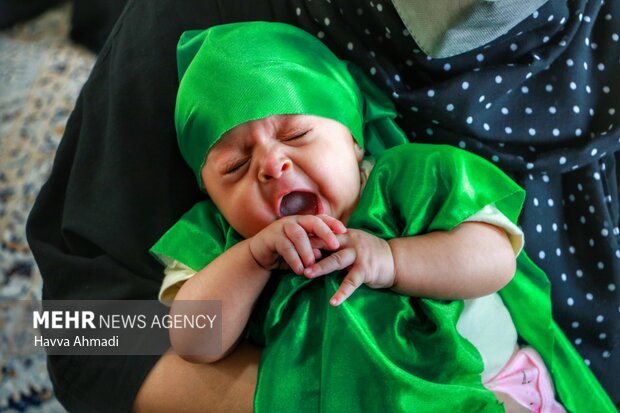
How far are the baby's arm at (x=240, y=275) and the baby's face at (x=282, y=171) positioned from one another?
6 centimetres

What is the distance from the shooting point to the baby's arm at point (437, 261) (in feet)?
2.77

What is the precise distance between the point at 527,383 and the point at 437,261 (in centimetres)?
27

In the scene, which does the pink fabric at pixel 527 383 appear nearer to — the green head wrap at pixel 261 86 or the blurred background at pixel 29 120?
the green head wrap at pixel 261 86

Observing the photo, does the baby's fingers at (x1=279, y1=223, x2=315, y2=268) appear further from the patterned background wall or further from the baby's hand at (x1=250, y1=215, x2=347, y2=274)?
the patterned background wall

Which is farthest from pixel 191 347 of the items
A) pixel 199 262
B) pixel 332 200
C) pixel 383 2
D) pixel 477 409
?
pixel 383 2

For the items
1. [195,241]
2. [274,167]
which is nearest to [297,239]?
[274,167]

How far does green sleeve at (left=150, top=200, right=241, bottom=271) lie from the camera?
3.27ft

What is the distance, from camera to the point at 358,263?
83 centimetres

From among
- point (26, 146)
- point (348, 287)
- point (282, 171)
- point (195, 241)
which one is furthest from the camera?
point (26, 146)

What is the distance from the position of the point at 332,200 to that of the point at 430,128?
0.69 ft

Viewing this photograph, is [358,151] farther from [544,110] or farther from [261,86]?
[544,110]

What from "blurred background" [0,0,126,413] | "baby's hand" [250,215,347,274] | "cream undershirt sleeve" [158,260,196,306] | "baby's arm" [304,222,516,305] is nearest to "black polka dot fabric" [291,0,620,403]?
"baby's arm" [304,222,516,305]

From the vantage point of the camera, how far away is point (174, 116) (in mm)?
1073

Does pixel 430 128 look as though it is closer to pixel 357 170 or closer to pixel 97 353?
pixel 357 170
